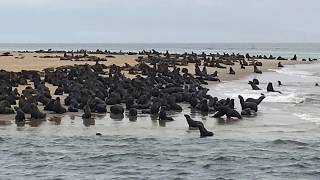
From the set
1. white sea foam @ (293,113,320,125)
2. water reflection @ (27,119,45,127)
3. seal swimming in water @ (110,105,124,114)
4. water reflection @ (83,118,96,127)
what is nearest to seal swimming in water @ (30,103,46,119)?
water reflection @ (27,119,45,127)

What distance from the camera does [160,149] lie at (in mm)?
13773

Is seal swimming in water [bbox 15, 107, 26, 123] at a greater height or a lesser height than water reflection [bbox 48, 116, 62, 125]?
greater

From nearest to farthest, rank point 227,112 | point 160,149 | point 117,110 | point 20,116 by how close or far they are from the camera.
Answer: point 160,149 → point 20,116 → point 227,112 → point 117,110

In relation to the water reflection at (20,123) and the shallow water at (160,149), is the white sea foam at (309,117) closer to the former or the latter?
the shallow water at (160,149)

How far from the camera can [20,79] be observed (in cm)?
2672

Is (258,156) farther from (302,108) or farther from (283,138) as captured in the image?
(302,108)

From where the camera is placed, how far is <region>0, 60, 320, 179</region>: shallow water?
1174 centimetres

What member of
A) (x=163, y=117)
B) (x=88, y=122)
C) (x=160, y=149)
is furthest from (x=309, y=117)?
(x=160, y=149)

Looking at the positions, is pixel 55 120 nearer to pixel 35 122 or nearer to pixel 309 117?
pixel 35 122

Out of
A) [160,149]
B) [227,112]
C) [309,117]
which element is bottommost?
[160,149]

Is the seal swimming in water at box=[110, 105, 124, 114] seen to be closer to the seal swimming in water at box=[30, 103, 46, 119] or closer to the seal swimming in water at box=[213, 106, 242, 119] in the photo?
the seal swimming in water at box=[30, 103, 46, 119]

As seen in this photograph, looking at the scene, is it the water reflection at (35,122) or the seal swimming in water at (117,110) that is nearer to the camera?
the water reflection at (35,122)

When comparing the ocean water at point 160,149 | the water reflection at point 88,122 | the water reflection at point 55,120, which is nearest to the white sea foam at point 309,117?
the ocean water at point 160,149

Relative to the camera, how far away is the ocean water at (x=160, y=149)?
1174cm
